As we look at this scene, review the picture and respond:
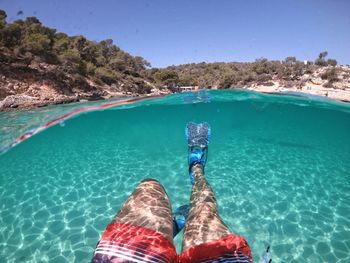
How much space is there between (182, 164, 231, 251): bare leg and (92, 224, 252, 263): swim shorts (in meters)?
0.13

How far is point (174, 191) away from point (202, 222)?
19.4 feet

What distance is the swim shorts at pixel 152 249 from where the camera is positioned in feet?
6.29

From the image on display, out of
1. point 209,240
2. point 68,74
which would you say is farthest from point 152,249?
point 68,74

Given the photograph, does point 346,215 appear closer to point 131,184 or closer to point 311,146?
point 131,184

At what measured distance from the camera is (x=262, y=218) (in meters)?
6.93

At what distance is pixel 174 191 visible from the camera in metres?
8.38

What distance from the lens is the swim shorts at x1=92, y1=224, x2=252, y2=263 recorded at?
1918mm

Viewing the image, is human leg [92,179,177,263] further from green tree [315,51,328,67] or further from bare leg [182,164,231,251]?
green tree [315,51,328,67]

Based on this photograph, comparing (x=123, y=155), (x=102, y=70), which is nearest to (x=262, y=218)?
(x=123, y=155)

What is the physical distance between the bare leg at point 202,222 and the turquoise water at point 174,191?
343 centimetres

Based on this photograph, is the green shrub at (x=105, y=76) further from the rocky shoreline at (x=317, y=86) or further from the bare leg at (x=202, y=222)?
the bare leg at (x=202, y=222)

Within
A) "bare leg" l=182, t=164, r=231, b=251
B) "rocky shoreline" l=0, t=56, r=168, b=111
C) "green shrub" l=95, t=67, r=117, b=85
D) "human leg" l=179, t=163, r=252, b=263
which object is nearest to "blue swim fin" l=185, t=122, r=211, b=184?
"bare leg" l=182, t=164, r=231, b=251

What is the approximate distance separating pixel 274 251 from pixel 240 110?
30489 millimetres

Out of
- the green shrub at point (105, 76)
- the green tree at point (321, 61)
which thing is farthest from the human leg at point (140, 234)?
the green tree at point (321, 61)
